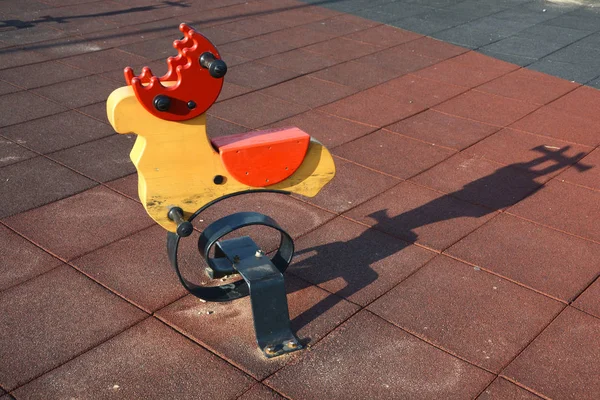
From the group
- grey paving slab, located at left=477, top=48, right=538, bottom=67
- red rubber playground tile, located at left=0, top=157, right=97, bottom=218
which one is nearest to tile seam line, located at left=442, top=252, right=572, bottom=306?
red rubber playground tile, located at left=0, top=157, right=97, bottom=218

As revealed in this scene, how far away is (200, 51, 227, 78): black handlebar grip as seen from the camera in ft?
14.0

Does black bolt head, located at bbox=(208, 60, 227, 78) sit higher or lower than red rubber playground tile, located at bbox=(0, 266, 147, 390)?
higher

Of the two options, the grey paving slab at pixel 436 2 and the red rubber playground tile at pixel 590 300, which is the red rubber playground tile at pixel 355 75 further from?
the red rubber playground tile at pixel 590 300

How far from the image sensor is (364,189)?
22.7ft

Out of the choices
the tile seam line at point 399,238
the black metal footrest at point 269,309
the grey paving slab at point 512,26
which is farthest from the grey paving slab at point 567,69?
the black metal footrest at point 269,309

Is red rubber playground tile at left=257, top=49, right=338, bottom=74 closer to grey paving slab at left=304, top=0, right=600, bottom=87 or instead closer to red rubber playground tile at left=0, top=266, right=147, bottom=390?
grey paving slab at left=304, top=0, right=600, bottom=87

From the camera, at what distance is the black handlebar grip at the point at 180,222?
4555 millimetres

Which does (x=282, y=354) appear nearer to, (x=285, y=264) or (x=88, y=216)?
(x=285, y=264)

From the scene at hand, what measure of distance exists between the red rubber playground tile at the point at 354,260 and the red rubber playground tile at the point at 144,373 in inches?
47.1

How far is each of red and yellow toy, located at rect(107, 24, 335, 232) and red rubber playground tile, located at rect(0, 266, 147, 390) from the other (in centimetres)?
85

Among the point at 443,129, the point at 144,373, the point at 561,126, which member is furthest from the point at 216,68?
the point at 561,126

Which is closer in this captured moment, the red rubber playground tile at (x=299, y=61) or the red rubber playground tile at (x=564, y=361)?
the red rubber playground tile at (x=564, y=361)

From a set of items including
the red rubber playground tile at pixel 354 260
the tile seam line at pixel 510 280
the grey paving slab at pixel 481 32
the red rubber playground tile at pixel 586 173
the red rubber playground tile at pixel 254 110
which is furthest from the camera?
the grey paving slab at pixel 481 32

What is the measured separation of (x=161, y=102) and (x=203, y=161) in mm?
520
